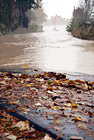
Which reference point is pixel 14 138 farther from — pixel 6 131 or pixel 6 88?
pixel 6 88

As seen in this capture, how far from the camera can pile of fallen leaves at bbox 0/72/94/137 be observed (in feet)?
9.29

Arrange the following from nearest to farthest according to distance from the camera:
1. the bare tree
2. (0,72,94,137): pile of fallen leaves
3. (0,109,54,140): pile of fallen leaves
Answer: (0,109,54,140): pile of fallen leaves, (0,72,94,137): pile of fallen leaves, the bare tree

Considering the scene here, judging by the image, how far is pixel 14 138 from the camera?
93.5 inches

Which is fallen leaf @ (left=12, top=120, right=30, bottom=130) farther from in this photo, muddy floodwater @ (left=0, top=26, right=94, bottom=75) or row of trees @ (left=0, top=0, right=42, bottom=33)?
row of trees @ (left=0, top=0, right=42, bottom=33)

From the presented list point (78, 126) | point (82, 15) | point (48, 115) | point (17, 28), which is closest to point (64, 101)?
point (48, 115)

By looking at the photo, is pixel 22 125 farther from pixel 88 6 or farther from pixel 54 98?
pixel 88 6

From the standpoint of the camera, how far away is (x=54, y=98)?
358 centimetres

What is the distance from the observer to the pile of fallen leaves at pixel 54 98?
283 centimetres

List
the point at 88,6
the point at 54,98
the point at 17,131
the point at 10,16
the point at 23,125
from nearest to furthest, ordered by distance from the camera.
A: the point at 17,131 → the point at 23,125 → the point at 54,98 → the point at 10,16 → the point at 88,6

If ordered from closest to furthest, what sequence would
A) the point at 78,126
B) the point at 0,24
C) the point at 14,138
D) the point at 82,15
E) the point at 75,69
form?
1. the point at 14,138
2. the point at 78,126
3. the point at 75,69
4. the point at 0,24
5. the point at 82,15

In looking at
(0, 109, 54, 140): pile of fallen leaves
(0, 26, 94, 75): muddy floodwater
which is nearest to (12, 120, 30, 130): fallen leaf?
(0, 109, 54, 140): pile of fallen leaves

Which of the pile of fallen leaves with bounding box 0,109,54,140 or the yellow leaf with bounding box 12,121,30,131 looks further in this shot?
the yellow leaf with bounding box 12,121,30,131

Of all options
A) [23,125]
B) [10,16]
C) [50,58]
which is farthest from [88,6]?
[23,125]

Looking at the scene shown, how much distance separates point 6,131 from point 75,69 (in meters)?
4.05
